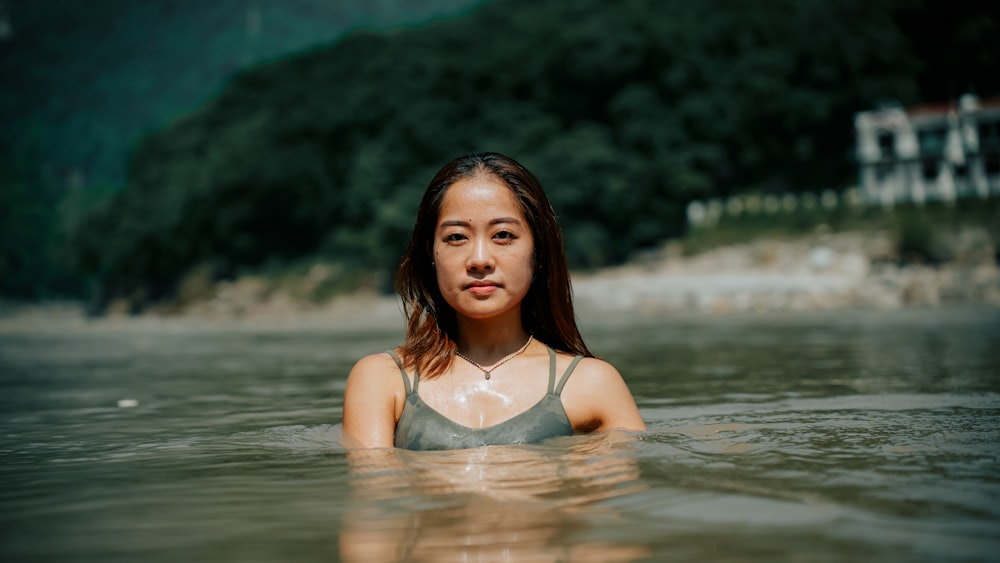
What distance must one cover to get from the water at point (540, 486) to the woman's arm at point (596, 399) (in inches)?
4.0

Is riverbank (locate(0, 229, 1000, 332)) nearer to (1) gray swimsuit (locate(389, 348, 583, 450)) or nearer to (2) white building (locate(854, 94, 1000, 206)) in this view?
(2) white building (locate(854, 94, 1000, 206))

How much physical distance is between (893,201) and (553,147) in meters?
15.2

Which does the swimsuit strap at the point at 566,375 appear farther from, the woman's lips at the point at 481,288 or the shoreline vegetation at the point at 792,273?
the shoreline vegetation at the point at 792,273

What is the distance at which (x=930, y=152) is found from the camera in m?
44.1

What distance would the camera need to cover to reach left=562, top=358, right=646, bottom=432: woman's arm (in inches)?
150

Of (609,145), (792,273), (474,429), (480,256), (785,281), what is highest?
(609,145)

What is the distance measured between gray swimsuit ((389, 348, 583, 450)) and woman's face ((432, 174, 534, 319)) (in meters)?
0.36

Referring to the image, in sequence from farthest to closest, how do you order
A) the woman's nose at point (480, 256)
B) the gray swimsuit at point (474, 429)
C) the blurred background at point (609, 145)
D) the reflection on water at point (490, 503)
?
the blurred background at point (609, 145) < the gray swimsuit at point (474, 429) < the woman's nose at point (480, 256) < the reflection on water at point (490, 503)

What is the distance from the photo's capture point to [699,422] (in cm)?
519

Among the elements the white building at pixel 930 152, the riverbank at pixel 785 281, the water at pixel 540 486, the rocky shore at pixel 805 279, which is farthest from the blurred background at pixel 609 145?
the water at pixel 540 486

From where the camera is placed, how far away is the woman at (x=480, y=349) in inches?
144

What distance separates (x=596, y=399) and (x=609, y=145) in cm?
4624

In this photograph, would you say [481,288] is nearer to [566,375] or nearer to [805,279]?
[566,375]

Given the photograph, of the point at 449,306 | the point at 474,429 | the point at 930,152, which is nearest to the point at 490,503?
the point at 474,429
